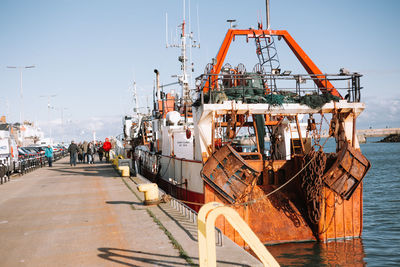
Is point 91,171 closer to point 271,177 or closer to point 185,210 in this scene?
point 271,177

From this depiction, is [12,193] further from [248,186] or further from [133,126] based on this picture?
[133,126]

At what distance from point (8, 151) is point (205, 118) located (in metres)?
17.4

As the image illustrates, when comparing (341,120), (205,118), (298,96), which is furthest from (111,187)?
(341,120)

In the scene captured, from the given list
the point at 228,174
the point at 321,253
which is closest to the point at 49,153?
the point at 228,174

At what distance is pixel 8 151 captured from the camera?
23625 mm

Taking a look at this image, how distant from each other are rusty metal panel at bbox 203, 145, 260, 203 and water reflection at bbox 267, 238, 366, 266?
2165mm

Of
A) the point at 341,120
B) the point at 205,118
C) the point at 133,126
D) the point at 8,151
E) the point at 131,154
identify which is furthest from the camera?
the point at 133,126

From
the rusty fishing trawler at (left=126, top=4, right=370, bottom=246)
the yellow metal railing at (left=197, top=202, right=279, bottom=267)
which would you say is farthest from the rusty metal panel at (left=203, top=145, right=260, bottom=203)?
the yellow metal railing at (left=197, top=202, right=279, bottom=267)

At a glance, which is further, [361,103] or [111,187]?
[111,187]

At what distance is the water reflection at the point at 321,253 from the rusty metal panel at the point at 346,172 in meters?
1.63

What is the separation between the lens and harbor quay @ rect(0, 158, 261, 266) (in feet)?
22.6

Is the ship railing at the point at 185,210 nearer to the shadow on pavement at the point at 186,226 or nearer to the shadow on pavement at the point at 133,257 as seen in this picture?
the shadow on pavement at the point at 186,226

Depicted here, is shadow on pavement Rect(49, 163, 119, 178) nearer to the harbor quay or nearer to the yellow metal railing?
the harbor quay

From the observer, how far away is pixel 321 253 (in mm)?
10875
